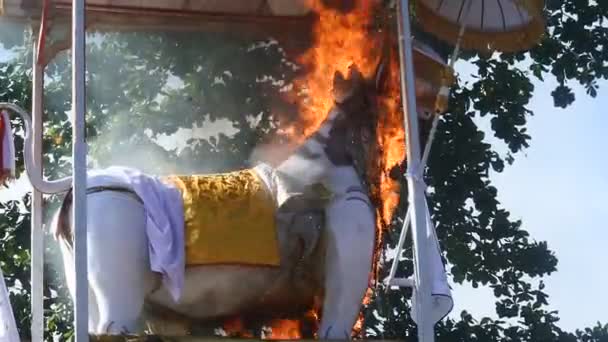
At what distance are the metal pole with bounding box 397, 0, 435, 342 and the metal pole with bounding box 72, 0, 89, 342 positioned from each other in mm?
1584

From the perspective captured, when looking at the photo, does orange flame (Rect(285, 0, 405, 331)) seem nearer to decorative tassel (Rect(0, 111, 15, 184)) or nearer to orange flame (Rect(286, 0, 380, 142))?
orange flame (Rect(286, 0, 380, 142))

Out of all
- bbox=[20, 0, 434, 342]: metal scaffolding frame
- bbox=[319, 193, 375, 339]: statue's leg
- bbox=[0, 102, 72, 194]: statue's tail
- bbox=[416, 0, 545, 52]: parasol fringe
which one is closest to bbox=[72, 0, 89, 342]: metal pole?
bbox=[20, 0, 434, 342]: metal scaffolding frame

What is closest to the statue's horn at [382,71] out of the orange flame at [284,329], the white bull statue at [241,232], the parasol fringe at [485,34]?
the white bull statue at [241,232]

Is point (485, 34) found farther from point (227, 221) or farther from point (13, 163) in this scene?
point (13, 163)

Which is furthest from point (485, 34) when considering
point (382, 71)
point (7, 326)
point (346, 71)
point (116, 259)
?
point (7, 326)

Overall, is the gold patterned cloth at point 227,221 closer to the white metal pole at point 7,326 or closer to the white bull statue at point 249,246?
the white bull statue at point 249,246

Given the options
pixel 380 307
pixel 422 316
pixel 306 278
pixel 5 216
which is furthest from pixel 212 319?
pixel 5 216

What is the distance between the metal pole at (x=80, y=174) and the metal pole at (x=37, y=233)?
1113mm

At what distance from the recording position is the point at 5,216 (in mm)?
12086

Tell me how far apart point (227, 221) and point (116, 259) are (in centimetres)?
61

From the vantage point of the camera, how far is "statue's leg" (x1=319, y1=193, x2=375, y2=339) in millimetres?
7520

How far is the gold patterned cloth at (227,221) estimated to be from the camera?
7.34m

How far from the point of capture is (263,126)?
30.6 ft

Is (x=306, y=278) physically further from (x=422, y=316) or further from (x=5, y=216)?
(x=5, y=216)
